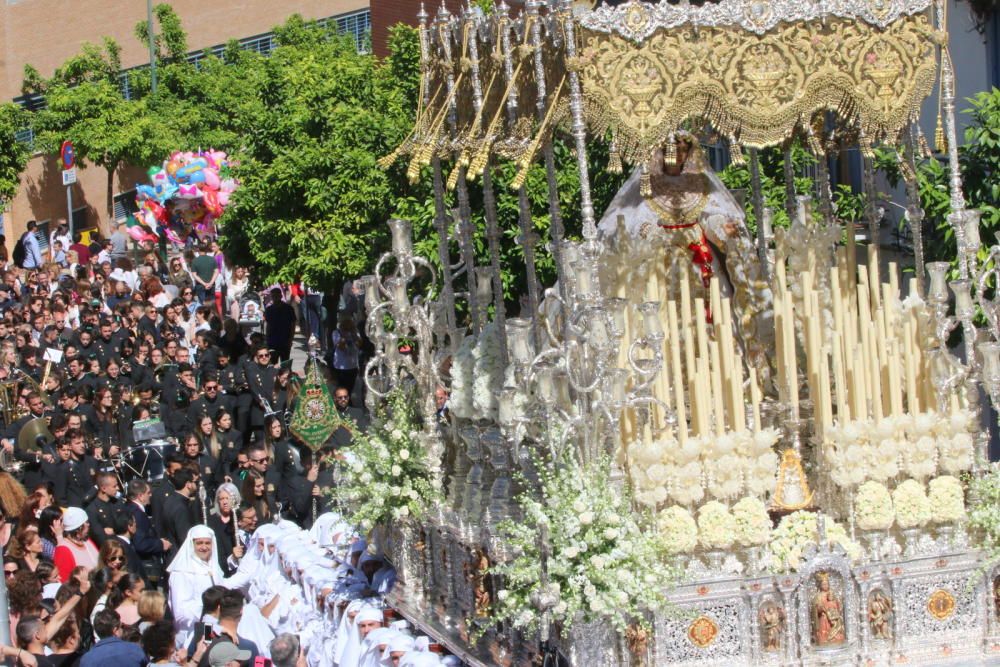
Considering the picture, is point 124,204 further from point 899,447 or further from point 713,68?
point 899,447

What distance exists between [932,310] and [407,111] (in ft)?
36.9

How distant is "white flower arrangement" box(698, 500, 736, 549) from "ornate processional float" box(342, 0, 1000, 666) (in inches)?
0.5

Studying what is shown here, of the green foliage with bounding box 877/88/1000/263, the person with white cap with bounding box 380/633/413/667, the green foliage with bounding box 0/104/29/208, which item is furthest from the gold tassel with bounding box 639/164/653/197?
the green foliage with bounding box 0/104/29/208

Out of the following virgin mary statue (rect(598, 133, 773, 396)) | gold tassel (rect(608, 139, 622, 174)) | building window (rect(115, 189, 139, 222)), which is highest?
building window (rect(115, 189, 139, 222))

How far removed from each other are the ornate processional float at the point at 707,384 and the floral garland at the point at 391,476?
36 cm

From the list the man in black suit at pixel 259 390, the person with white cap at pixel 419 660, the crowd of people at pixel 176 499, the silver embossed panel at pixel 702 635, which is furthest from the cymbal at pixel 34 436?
the silver embossed panel at pixel 702 635

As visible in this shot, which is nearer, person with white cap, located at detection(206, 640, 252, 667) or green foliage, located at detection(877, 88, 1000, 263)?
person with white cap, located at detection(206, 640, 252, 667)

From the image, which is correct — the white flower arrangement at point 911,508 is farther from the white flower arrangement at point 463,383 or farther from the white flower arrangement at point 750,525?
the white flower arrangement at point 463,383

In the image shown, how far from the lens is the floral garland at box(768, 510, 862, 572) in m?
10.9

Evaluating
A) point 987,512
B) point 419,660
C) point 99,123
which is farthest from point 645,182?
point 99,123

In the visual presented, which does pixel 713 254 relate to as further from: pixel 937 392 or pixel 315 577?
pixel 315 577

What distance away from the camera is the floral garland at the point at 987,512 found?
1127 centimetres

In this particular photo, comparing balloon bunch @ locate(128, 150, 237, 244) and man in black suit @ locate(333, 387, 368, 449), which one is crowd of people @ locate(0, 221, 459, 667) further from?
balloon bunch @ locate(128, 150, 237, 244)

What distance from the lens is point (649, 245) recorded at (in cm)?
1204
